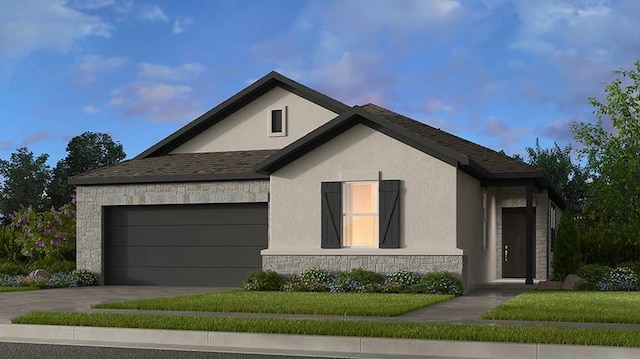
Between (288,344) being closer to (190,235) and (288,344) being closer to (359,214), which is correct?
(359,214)

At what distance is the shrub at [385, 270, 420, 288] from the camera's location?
19.6 meters

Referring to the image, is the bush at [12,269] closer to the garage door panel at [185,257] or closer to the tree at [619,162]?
the garage door panel at [185,257]

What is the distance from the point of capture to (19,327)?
12.6m

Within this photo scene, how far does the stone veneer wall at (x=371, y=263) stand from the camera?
19812 mm

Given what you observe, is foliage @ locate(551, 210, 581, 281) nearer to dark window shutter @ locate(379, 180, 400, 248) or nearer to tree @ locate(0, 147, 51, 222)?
dark window shutter @ locate(379, 180, 400, 248)

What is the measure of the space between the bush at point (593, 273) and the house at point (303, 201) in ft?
4.42

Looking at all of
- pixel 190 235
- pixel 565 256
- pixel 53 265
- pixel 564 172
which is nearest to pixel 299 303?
pixel 190 235

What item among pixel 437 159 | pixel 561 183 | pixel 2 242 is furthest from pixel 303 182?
pixel 561 183

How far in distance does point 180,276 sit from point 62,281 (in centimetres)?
332

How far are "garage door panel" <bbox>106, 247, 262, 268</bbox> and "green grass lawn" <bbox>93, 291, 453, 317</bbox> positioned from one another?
422 cm

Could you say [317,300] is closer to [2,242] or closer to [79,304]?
[79,304]

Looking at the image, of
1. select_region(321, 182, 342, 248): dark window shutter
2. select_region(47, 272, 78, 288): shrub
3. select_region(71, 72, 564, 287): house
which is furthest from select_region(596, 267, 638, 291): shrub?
select_region(47, 272, 78, 288): shrub

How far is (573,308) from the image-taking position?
1427cm

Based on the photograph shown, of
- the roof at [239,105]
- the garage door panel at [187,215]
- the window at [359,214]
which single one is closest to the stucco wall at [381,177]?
the window at [359,214]
